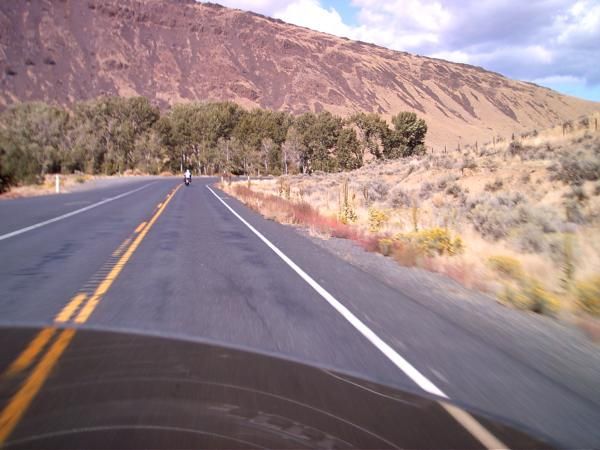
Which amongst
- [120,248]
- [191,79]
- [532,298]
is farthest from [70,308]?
[191,79]

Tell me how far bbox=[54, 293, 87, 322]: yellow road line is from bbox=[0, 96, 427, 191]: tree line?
75286 mm

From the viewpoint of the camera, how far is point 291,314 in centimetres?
779

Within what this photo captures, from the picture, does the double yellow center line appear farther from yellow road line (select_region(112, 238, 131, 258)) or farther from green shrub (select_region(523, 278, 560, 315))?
green shrub (select_region(523, 278, 560, 315))

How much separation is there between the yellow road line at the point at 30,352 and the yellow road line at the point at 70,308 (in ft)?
1.76

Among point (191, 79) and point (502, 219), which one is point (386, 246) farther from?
point (191, 79)

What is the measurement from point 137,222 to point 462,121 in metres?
155

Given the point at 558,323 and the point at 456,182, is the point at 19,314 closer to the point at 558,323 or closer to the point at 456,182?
the point at 558,323

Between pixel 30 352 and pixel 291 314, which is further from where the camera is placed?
pixel 291 314

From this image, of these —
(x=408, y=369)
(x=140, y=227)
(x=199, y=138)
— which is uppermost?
(x=199, y=138)

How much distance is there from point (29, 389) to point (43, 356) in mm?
947

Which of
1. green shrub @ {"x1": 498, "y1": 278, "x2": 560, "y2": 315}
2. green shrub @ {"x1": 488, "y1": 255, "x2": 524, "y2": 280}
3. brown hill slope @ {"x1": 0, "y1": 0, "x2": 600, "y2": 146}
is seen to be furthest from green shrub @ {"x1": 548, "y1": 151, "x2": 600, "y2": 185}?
brown hill slope @ {"x1": 0, "y1": 0, "x2": 600, "y2": 146}

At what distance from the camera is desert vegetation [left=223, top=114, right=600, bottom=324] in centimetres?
983

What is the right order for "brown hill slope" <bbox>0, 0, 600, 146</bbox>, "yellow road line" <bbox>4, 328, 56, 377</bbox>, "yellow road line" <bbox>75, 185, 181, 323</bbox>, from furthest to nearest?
"brown hill slope" <bbox>0, 0, 600, 146</bbox>
"yellow road line" <bbox>75, 185, 181, 323</bbox>
"yellow road line" <bbox>4, 328, 56, 377</bbox>

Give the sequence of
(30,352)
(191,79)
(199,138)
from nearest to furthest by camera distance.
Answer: (30,352) < (199,138) < (191,79)
